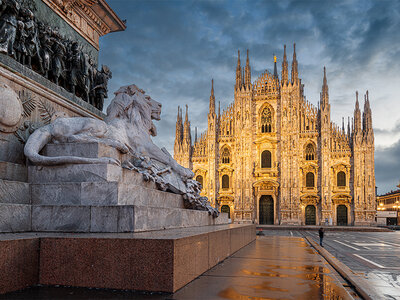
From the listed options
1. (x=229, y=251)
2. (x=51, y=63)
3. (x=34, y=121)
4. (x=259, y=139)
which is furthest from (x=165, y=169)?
(x=259, y=139)

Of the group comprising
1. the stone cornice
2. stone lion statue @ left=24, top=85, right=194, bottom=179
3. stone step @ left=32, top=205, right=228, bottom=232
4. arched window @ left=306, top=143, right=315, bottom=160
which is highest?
arched window @ left=306, top=143, right=315, bottom=160

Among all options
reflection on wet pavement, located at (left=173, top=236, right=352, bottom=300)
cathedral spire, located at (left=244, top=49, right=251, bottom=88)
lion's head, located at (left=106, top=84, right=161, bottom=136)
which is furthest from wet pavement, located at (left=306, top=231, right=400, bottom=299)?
cathedral spire, located at (left=244, top=49, right=251, bottom=88)

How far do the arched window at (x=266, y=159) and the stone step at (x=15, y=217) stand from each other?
112 ft

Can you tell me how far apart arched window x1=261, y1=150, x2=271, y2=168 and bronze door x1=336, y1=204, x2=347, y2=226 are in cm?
750

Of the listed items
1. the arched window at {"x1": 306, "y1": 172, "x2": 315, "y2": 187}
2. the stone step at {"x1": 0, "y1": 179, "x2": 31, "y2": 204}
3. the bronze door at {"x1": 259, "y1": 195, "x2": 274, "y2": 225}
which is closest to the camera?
the stone step at {"x1": 0, "y1": 179, "x2": 31, "y2": 204}

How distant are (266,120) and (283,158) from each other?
173 inches

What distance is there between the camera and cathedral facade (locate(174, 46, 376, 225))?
34.3 metres

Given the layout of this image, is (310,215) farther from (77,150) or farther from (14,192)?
(14,192)

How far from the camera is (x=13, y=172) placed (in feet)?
14.1

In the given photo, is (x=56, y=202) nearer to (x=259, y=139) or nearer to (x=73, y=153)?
(x=73, y=153)

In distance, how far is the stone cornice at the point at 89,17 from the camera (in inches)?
268

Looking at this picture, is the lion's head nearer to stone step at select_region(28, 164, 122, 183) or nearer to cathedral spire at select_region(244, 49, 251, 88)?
stone step at select_region(28, 164, 122, 183)

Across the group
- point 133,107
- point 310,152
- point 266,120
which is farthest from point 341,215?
point 133,107

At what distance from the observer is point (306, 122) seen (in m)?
36.1
